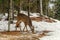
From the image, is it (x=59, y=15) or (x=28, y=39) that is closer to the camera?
(x=28, y=39)

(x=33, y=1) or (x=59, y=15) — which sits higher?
(x=33, y=1)

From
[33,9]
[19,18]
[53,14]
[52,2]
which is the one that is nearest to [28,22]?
[19,18]

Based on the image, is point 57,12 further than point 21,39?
Yes

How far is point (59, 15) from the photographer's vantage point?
4428 centimetres

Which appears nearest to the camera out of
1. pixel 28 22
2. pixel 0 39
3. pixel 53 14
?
pixel 0 39

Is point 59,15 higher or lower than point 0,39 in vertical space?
lower

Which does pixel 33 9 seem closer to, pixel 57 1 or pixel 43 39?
pixel 57 1

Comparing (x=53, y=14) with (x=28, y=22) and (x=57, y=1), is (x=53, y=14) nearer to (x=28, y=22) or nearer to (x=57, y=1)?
(x=57, y=1)

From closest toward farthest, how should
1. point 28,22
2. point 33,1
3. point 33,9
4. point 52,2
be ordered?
point 28,22
point 33,1
point 33,9
point 52,2

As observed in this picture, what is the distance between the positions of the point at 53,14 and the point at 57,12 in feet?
3.62

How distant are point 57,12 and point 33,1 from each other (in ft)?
30.6

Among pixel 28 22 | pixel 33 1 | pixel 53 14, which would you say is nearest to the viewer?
pixel 28 22

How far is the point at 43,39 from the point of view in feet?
39.3

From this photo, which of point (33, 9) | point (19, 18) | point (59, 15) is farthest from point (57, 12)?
point (19, 18)
